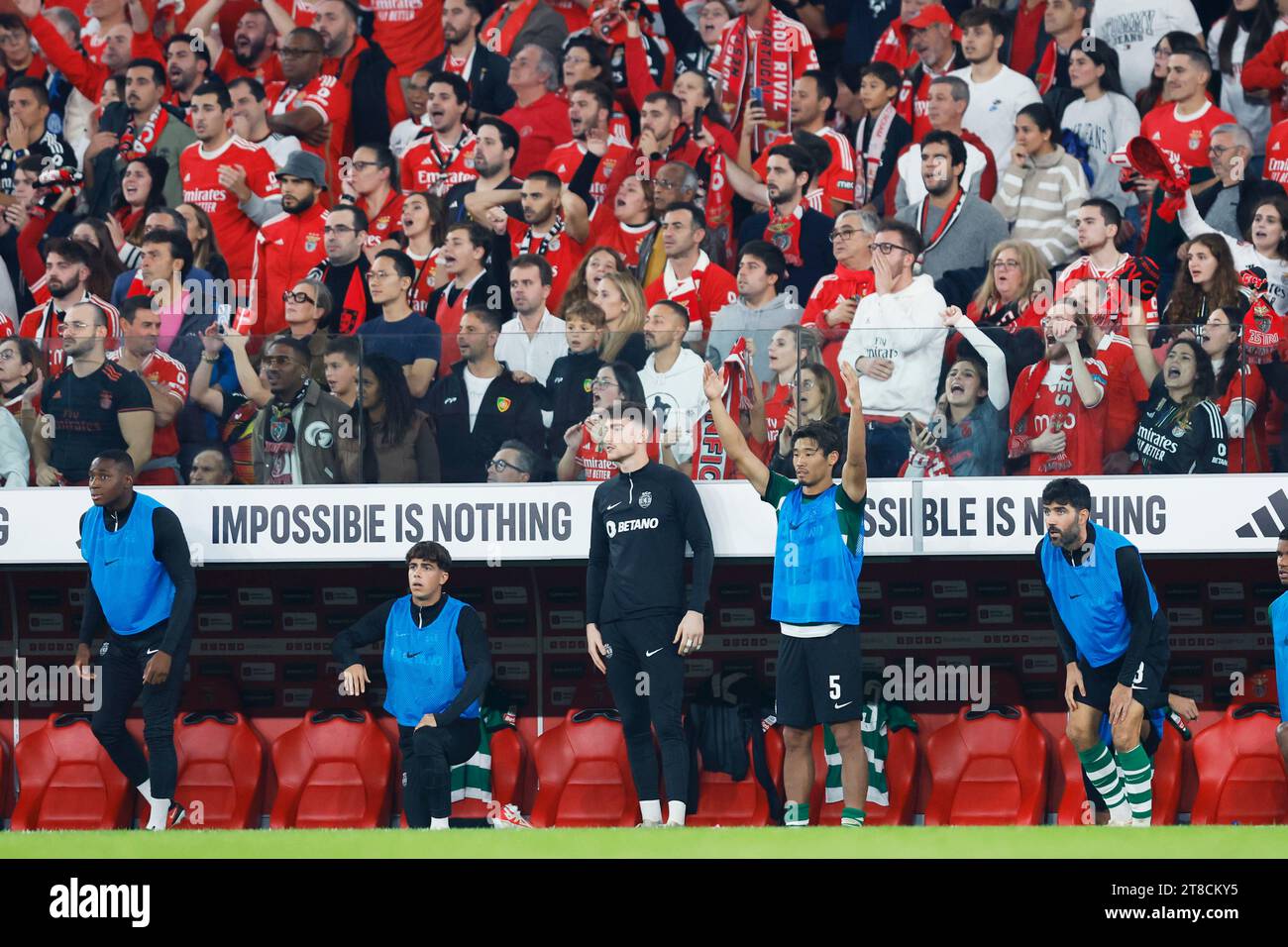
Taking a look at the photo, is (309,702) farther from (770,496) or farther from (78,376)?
(770,496)

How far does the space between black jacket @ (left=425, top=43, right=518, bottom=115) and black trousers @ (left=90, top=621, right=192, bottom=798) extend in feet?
16.4

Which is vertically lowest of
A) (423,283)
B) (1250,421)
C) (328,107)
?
(1250,421)

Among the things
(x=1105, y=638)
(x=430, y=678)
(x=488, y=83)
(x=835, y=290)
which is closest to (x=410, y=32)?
(x=488, y=83)

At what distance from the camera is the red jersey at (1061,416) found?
27.3 ft

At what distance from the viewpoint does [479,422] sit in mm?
8758

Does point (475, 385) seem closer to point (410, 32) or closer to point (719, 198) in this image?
point (719, 198)

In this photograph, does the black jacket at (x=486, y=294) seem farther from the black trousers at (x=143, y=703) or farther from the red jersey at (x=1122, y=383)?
the red jersey at (x=1122, y=383)

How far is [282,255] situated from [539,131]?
6.10ft

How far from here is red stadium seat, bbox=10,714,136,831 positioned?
30.6 feet

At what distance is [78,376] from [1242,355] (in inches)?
208

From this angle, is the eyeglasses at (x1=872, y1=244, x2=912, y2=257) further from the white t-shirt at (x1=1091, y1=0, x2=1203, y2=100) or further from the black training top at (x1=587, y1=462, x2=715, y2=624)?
the white t-shirt at (x1=1091, y1=0, x2=1203, y2=100)

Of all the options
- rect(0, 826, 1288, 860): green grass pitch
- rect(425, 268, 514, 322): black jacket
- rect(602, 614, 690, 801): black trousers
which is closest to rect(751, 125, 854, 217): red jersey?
rect(425, 268, 514, 322): black jacket

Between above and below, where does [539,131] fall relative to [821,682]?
above

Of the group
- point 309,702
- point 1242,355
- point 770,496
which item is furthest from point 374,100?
point 1242,355
